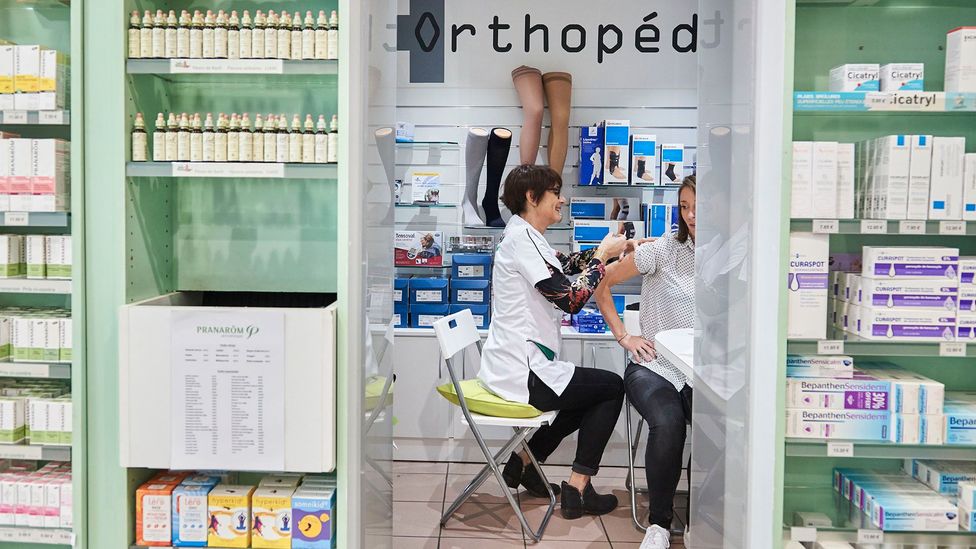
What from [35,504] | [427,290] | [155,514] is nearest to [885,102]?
[155,514]

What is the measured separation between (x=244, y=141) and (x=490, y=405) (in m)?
1.88

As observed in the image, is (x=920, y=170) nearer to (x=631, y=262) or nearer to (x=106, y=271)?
(x=631, y=262)

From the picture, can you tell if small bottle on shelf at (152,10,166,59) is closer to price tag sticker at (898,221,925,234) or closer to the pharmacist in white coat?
the pharmacist in white coat

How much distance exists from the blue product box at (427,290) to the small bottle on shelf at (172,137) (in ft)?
8.52

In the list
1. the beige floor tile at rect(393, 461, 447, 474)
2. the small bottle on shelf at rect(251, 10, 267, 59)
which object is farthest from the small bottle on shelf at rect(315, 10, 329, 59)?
the beige floor tile at rect(393, 461, 447, 474)

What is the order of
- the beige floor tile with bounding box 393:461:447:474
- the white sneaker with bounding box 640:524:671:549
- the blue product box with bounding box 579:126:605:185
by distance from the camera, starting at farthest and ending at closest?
the blue product box with bounding box 579:126:605:185
the beige floor tile with bounding box 393:461:447:474
the white sneaker with bounding box 640:524:671:549

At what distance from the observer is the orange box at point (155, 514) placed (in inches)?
97.3

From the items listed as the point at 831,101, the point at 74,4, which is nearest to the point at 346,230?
the point at 74,4

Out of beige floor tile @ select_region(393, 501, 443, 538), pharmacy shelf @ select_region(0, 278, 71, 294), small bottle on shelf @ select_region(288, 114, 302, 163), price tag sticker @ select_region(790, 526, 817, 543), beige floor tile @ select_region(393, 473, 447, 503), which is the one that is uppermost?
small bottle on shelf @ select_region(288, 114, 302, 163)

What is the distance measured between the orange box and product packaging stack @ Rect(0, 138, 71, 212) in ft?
3.16

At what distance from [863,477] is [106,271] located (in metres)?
2.58

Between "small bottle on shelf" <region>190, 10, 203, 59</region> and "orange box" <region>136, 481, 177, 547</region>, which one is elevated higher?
"small bottle on shelf" <region>190, 10, 203, 59</region>

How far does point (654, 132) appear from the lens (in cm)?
518

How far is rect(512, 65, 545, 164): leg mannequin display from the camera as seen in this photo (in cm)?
495
